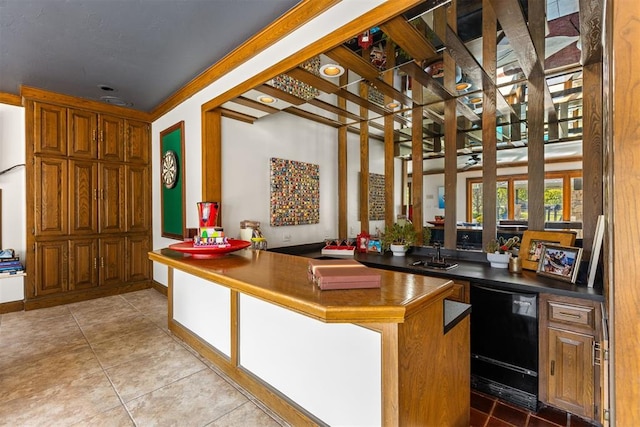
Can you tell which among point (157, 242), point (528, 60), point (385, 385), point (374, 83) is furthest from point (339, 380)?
point (157, 242)

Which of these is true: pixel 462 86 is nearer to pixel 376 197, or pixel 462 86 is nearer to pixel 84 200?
pixel 376 197

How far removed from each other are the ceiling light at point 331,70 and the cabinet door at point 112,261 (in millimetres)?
3875

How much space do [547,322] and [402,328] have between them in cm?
Answer: 131

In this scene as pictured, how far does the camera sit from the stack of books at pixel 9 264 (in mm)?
3600

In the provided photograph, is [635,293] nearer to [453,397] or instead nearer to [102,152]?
[453,397]

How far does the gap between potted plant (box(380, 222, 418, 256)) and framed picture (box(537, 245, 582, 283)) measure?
3.95ft

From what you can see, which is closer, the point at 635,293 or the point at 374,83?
the point at 635,293

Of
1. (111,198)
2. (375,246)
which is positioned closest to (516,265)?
(375,246)

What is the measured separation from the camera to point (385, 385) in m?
1.28

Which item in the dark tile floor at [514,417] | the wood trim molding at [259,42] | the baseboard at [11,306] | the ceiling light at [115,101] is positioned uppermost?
the ceiling light at [115,101]

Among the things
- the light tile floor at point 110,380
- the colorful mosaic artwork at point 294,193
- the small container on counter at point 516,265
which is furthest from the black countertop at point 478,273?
the light tile floor at point 110,380

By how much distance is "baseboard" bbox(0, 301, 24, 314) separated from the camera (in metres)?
3.68

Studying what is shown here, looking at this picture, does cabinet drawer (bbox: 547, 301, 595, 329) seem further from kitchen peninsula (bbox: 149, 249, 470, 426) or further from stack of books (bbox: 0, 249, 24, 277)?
stack of books (bbox: 0, 249, 24, 277)

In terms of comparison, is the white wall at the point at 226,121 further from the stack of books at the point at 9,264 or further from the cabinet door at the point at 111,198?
the stack of books at the point at 9,264
